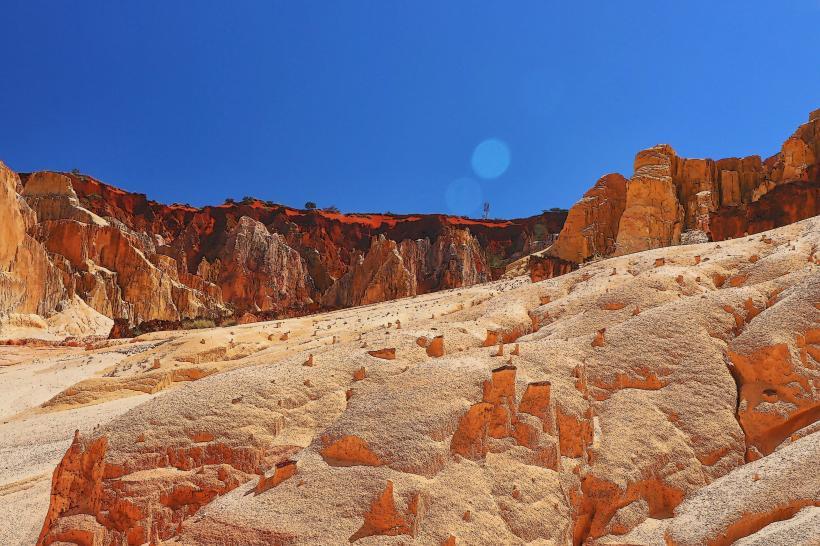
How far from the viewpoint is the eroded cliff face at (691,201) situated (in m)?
34.2

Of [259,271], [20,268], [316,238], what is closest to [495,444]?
[20,268]

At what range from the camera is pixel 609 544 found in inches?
Answer: 304

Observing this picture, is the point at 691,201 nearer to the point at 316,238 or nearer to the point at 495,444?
the point at 495,444

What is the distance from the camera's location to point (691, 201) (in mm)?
38562

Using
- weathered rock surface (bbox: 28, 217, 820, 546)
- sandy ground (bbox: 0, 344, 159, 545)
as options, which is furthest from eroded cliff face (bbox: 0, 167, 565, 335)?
weathered rock surface (bbox: 28, 217, 820, 546)

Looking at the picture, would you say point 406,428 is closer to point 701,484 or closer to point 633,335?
point 701,484

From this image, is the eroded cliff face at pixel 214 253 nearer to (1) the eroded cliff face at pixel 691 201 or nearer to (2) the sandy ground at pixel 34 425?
(2) the sandy ground at pixel 34 425

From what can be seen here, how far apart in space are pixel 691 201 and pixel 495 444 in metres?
35.0

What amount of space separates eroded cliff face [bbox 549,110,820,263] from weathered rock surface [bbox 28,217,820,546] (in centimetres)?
2294

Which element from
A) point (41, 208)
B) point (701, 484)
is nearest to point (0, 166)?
point (41, 208)

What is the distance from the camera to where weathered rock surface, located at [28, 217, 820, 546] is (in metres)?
7.09

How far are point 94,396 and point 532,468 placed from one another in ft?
50.4

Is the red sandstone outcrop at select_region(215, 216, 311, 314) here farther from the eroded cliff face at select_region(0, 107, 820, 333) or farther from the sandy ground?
the sandy ground

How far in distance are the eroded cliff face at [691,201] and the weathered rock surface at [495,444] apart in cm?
2294
